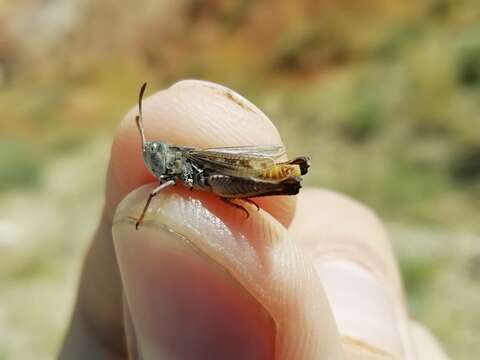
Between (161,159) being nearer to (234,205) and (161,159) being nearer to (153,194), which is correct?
(153,194)

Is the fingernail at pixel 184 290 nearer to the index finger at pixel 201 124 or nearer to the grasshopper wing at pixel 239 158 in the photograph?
the grasshopper wing at pixel 239 158

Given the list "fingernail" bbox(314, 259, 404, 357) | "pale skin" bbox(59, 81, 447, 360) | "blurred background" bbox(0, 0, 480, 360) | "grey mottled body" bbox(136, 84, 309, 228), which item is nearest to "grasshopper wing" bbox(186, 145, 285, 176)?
"grey mottled body" bbox(136, 84, 309, 228)

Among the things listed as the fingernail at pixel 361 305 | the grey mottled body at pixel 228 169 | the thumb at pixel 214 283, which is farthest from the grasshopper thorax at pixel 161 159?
the fingernail at pixel 361 305

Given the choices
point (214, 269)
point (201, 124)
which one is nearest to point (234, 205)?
point (214, 269)

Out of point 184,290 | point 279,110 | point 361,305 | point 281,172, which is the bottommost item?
point 184,290

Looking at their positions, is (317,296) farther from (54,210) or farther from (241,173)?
(54,210)

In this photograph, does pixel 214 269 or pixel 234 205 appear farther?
pixel 234 205

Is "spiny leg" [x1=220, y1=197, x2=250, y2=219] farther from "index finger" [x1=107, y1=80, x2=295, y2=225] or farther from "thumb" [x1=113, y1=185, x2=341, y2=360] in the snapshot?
"index finger" [x1=107, y1=80, x2=295, y2=225]
